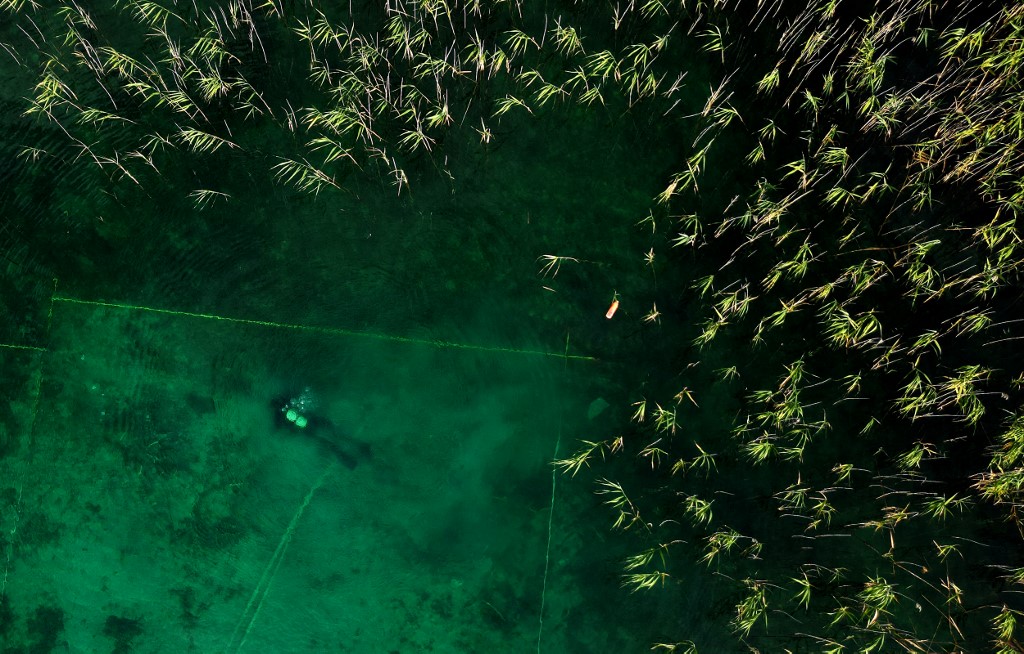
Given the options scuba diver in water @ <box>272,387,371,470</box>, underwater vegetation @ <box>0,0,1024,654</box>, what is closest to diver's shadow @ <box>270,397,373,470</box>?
scuba diver in water @ <box>272,387,371,470</box>

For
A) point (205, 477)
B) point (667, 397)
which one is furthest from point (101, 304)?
point (667, 397)

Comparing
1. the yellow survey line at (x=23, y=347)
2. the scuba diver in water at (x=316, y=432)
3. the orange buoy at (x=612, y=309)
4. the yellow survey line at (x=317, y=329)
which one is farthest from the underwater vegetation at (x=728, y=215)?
the scuba diver in water at (x=316, y=432)

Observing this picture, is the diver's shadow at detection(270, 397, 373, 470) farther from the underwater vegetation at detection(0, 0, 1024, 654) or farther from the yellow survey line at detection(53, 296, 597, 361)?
the underwater vegetation at detection(0, 0, 1024, 654)

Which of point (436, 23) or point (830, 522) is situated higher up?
point (436, 23)

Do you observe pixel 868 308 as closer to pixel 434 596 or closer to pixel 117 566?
pixel 434 596

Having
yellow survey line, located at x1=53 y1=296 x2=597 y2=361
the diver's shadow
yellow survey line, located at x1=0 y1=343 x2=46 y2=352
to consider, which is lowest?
the diver's shadow

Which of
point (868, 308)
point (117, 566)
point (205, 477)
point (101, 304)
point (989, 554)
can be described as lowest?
point (117, 566)

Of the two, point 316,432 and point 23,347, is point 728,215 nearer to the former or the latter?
point 316,432
